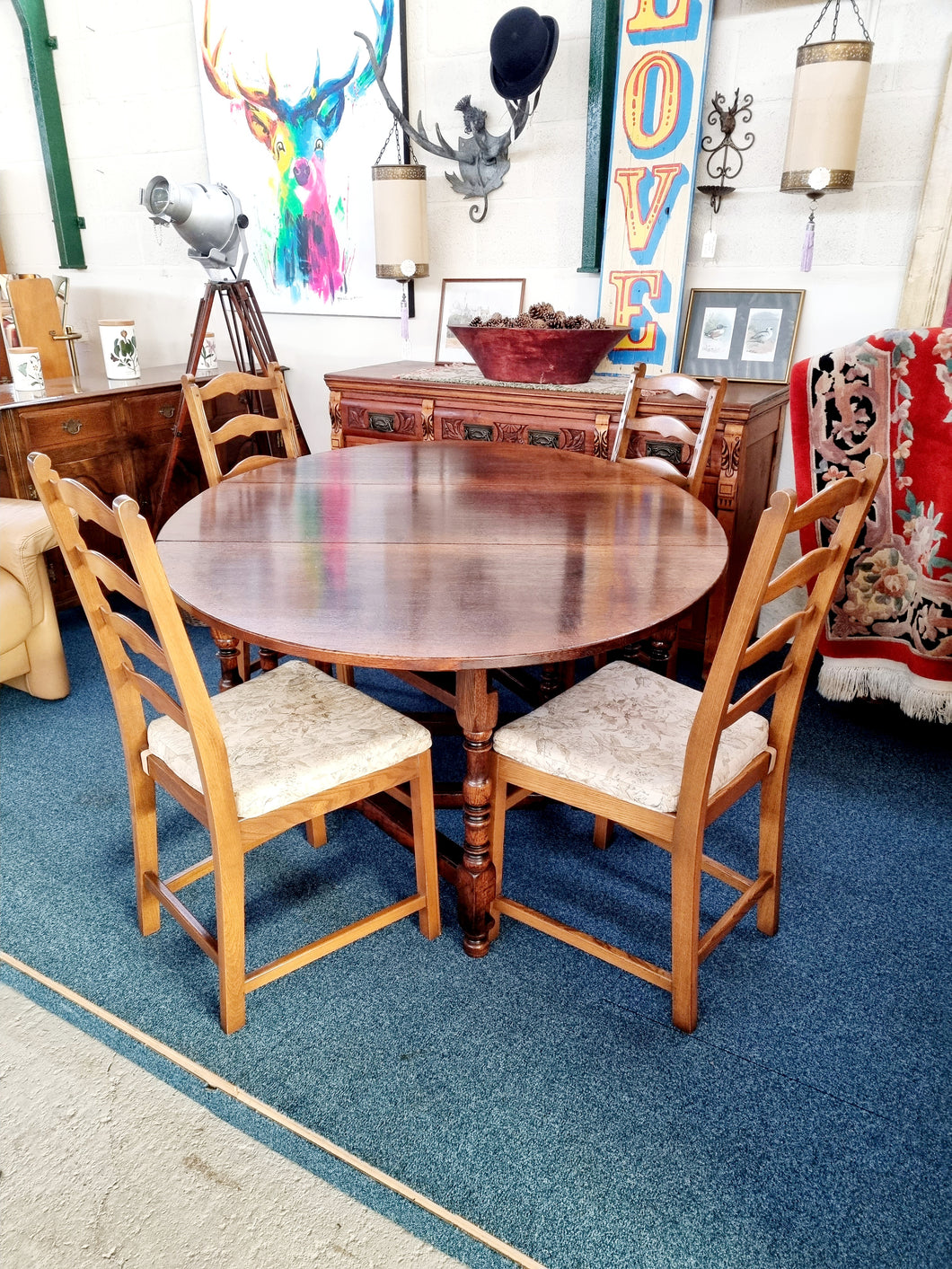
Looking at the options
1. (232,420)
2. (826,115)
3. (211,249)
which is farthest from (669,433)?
(211,249)

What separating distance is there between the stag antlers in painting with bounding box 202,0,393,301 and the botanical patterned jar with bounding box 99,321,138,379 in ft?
2.20

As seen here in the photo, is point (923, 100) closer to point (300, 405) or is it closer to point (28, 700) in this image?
point (300, 405)

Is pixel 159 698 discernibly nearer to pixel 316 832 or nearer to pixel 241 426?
pixel 316 832

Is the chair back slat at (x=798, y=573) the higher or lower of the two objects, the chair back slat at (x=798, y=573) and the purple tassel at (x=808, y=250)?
the lower

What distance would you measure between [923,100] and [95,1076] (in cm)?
301

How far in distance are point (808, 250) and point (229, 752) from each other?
222 centimetres

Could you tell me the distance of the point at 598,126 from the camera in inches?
104

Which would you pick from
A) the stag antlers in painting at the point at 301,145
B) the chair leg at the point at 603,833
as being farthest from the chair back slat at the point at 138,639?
the stag antlers in painting at the point at 301,145

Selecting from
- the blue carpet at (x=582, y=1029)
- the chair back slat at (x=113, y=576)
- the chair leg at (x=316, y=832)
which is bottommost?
the blue carpet at (x=582, y=1029)

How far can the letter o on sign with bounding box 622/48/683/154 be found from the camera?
99.3 inches

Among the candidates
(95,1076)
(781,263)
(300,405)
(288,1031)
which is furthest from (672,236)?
(95,1076)

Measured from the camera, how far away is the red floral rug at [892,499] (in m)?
2.04

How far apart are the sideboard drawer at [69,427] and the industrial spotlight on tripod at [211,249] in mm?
253

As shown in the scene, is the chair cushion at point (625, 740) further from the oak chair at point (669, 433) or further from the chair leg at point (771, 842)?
the oak chair at point (669, 433)
